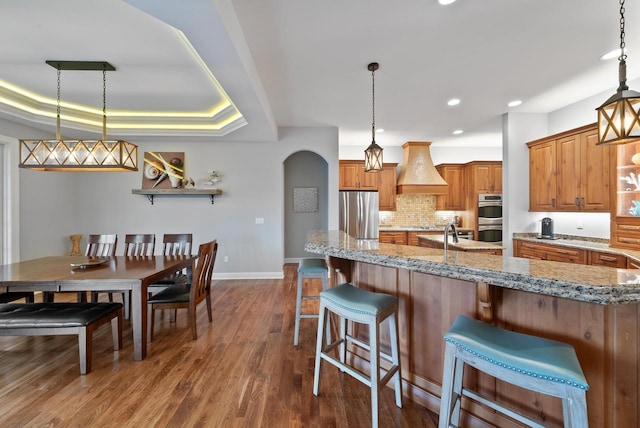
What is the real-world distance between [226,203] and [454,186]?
16.4 ft

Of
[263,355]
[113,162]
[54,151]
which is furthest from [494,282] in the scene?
[54,151]

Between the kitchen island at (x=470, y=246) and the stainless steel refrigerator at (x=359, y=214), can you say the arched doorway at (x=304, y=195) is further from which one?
the kitchen island at (x=470, y=246)

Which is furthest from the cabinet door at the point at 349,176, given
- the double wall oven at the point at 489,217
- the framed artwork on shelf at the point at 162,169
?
the framed artwork on shelf at the point at 162,169

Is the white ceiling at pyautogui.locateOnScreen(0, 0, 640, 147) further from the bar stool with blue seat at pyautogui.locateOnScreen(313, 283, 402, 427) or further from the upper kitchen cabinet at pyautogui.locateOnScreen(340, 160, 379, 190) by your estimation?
the upper kitchen cabinet at pyautogui.locateOnScreen(340, 160, 379, 190)

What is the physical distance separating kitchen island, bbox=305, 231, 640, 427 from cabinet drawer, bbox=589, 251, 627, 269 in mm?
2386

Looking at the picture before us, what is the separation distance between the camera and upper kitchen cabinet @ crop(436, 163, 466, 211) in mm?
6344

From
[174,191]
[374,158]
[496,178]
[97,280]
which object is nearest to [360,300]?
[374,158]

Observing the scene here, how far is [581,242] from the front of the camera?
3705mm

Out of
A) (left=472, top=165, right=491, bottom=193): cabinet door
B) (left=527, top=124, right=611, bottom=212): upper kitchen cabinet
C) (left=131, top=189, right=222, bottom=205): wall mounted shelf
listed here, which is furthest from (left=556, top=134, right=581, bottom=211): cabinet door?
(left=131, top=189, right=222, bottom=205): wall mounted shelf

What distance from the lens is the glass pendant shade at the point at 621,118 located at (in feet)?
5.11

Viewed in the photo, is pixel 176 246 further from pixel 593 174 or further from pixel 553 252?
pixel 593 174

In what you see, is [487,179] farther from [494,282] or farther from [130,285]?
[130,285]

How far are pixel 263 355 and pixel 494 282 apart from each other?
6.50ft

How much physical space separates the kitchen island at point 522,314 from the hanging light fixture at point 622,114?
87 centimetres
